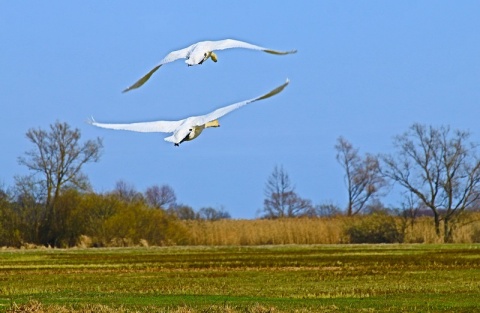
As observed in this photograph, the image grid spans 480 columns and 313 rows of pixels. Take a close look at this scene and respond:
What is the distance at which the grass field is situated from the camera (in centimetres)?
2483

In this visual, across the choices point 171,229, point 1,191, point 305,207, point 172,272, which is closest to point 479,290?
point 172,272

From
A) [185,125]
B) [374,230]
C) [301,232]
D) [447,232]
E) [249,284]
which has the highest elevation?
[374,230]

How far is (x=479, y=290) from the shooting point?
30.0 m

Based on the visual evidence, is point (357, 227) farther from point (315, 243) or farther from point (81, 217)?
point (81, 217)

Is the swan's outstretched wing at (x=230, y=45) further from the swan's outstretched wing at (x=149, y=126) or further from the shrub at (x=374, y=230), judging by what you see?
the shrub at (x=374, y=230)

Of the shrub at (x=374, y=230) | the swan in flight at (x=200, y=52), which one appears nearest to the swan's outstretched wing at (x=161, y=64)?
the swan in flight at (x=200, y=52)

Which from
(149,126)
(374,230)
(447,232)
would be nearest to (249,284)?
(149,126)

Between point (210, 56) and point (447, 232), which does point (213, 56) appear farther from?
point (447, 232)

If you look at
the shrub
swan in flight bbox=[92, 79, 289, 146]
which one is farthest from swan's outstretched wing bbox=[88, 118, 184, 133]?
the shrub

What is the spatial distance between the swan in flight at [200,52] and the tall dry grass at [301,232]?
62.5 metres

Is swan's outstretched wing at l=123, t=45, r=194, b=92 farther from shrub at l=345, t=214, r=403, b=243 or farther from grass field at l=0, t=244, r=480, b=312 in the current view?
shrub at l=345, t=214, r=403, b=243

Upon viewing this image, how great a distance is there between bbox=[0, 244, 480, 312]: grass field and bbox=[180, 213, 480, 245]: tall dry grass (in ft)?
76.4

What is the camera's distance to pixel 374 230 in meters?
80.1

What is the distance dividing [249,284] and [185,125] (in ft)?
69.6
